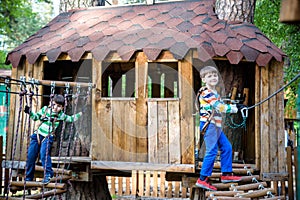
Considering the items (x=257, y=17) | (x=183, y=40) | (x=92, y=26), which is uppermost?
(x=257, y=17)

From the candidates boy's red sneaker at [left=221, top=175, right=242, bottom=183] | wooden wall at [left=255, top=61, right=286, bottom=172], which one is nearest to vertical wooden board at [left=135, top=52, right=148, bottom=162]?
boy's red sneaker at [left=221, top=175, right=242, bottom=183]

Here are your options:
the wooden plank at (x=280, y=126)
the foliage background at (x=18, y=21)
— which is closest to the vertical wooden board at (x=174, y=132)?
the wooden plank at (x=280, y=126)

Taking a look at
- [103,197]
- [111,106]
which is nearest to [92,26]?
[111,106]

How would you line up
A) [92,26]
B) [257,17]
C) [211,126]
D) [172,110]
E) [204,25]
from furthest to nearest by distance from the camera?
[257,17]
[92,26]
[204,25]
[172,110]
[211,126]

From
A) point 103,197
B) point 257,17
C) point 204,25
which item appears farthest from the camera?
point 257,17

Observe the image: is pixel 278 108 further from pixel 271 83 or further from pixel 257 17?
pixel 257 17

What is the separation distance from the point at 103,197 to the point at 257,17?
279 inches

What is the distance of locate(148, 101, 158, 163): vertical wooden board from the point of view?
6977 millimetres

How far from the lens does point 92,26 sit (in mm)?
8227

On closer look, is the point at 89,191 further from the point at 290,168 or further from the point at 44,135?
the point at 290,168

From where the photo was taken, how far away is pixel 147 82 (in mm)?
7109

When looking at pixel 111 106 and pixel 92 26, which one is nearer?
pixel 111 106

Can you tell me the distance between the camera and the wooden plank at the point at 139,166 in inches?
265

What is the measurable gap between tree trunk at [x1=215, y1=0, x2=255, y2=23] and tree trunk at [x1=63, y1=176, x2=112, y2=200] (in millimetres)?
4660
